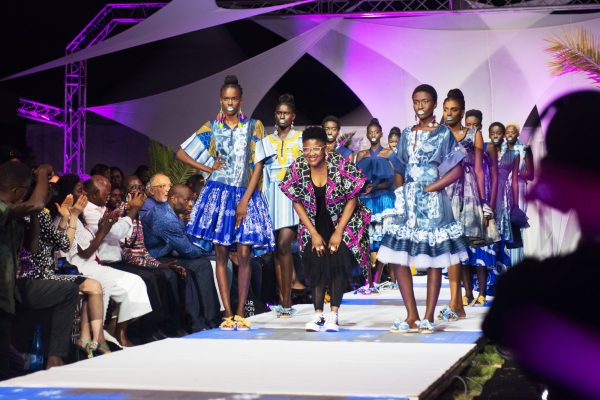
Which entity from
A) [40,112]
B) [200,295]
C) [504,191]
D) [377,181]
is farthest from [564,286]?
[40,112]

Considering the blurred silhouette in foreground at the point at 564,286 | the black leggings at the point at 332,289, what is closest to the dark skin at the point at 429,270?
the black leggings at the point at 332,289

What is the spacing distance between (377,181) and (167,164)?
3870 millimetres

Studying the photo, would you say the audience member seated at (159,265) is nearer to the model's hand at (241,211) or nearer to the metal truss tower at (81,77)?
the model's hand at (241,211)

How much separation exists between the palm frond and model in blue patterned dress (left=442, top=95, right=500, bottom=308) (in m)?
6.72

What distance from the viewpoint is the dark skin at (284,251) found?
665 centimetres

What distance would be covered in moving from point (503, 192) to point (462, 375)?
3.74 meters

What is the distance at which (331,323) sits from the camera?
18.3 feet

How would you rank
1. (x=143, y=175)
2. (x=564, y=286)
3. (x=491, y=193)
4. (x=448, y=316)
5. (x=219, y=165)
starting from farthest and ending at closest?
1. (x=143, y=175)
2. (x=491, y=193)
3. (x=448, y=316)
4. (x=219, y=165)
5. (x=564, y=286)

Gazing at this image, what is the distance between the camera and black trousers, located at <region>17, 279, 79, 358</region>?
15.5 feet

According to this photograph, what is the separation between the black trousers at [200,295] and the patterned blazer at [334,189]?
111 cm

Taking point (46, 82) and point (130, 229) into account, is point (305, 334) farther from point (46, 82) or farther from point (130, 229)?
point (46, 82)

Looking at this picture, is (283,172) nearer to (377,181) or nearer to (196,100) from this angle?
(377,181)

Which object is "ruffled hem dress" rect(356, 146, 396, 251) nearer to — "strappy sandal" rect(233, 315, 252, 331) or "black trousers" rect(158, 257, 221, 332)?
"black trousers" rect(158, 257, 221, 332)

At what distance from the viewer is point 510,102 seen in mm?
14156
